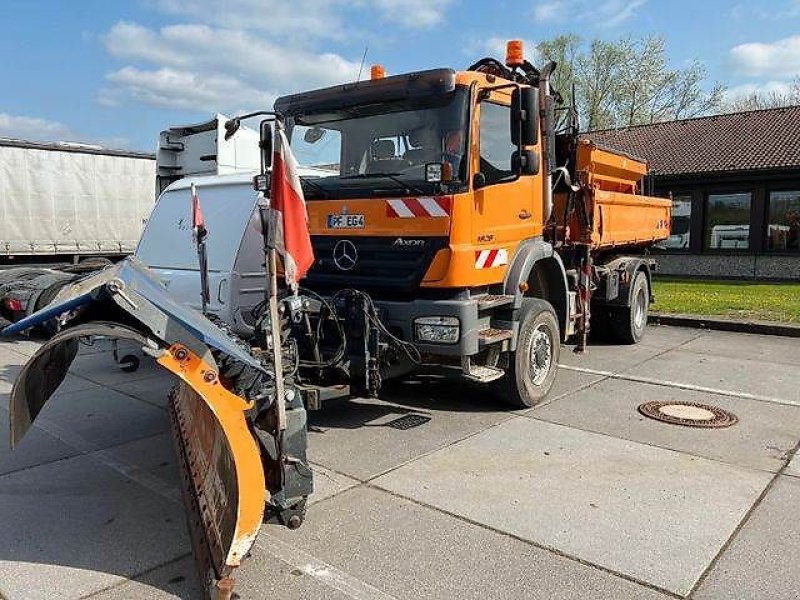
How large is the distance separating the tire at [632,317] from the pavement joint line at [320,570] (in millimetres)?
7047

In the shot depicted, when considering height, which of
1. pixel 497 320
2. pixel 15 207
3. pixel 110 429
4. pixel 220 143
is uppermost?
pixel 220 143

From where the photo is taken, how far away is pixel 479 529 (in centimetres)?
383

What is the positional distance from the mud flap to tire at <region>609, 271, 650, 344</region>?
23.8 feet

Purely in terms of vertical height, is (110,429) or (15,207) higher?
(15,207)

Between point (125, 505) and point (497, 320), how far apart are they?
3387 mm

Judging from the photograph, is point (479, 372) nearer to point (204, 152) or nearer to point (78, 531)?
point (78, 531)

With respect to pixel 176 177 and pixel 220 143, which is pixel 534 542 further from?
pixel 176 177

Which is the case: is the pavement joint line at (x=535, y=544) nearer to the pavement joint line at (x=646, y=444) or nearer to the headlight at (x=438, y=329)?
the headlight at (x=438, y=329)

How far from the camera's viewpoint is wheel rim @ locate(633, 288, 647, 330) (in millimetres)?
9688

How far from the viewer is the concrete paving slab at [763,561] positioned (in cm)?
318

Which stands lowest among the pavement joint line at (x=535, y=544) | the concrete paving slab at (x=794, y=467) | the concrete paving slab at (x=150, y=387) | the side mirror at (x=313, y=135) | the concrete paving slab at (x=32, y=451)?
the concrete paving slab at (x=32, y=451)

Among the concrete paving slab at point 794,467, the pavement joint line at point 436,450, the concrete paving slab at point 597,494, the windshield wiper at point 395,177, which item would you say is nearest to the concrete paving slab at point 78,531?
the pavement joint line at point 436,450

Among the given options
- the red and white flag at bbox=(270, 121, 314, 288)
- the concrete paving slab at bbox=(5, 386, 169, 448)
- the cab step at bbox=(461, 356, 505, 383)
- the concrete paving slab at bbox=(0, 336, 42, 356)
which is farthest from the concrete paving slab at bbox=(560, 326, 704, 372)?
the concrete paving slab at bbox=(0, 336, 42, 356)

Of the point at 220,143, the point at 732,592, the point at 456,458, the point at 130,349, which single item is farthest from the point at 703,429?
the point at 220,143
